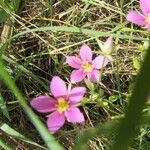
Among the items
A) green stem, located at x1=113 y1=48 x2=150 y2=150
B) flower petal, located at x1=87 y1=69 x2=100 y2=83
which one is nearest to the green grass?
flower petal, located at x1=87 y1=69 x2=100 y2=83

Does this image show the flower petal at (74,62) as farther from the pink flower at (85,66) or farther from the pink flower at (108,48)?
the pink flower at (108,48)

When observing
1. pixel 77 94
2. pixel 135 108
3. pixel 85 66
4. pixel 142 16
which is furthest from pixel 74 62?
pixel 135 108

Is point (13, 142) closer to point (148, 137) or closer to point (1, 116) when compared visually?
point (1, 116)

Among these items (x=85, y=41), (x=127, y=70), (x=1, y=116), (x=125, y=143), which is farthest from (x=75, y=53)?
(x=125, y=143)

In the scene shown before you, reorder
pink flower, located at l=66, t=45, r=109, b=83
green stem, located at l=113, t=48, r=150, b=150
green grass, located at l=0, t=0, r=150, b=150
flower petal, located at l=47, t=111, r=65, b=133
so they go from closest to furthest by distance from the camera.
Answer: green stem, located at l=113, t=48, r=150, b=150
flower petal, located at l=47, t=111, r=65, b=133
pink flower, located at l=66, t=45, r=109, b=83
green grass, located at l=0, t=0, r=150, b=150

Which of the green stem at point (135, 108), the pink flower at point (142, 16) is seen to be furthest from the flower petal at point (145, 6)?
the green stem at point (135, 108)

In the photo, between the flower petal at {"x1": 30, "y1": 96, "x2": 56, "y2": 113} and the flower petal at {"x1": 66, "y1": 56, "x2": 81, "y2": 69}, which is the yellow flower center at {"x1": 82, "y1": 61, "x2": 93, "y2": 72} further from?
the flower petal at {"x1": 30, "y1": 96, "x2": 56, "y2": 113}
